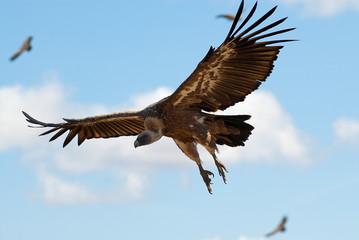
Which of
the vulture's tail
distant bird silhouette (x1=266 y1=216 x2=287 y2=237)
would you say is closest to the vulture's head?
the vulture's tail

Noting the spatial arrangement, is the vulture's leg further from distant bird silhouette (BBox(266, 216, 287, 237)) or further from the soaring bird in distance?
distant bird silhouette (BBox(266, 216, 287, 237))

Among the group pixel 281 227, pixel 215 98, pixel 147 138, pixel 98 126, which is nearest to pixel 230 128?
pixel 215 98

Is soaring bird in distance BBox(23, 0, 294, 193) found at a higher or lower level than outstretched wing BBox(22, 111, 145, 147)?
lower

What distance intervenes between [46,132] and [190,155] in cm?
310

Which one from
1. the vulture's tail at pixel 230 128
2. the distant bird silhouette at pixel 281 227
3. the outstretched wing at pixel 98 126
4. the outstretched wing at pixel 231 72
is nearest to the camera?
the outstretched wing at pixel 231 72

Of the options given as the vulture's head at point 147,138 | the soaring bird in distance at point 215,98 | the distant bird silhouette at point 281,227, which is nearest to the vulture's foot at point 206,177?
the soaring bird in distance at point 215,98

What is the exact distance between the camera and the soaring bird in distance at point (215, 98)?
34.3ft

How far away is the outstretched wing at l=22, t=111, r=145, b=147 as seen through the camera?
12.5 metres

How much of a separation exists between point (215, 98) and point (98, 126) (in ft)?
9.42

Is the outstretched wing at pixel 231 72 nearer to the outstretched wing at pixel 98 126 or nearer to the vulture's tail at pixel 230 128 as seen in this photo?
the vulture's tail at pixel 230 128

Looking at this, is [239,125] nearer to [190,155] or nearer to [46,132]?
[190,155]

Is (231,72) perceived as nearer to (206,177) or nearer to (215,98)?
(215,98)

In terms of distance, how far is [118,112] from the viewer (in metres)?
12.2

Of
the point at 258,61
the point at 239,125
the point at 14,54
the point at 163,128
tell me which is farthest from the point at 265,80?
the point at 14,54
